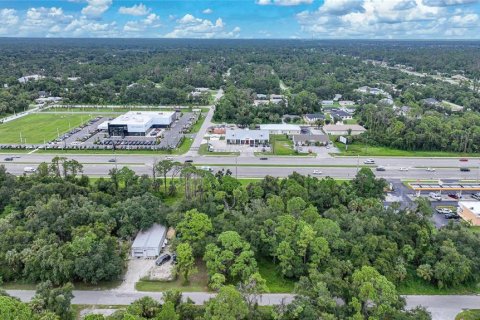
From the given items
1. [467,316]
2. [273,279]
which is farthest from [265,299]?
[467,316]

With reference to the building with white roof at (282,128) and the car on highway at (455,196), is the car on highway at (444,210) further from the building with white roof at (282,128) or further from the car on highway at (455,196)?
the building with white roof at (282,128)

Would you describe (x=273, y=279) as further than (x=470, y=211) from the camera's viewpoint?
No

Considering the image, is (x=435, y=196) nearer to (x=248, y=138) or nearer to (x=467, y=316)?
(x=467, y=316)

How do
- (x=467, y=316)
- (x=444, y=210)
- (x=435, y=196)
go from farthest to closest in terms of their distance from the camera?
(x=435, y=196), (x=444, y=210), (x=467, y=316)

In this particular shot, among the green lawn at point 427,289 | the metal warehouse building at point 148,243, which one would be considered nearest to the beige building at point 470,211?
the green lawn at point 427,289

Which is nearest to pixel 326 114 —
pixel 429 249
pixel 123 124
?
pixel 123 124

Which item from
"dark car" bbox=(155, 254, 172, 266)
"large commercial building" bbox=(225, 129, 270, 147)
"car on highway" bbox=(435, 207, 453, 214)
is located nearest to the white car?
"car on highway" bbox=(435, 207, 453, 214)

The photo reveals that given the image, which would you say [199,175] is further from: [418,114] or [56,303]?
[418,114]
